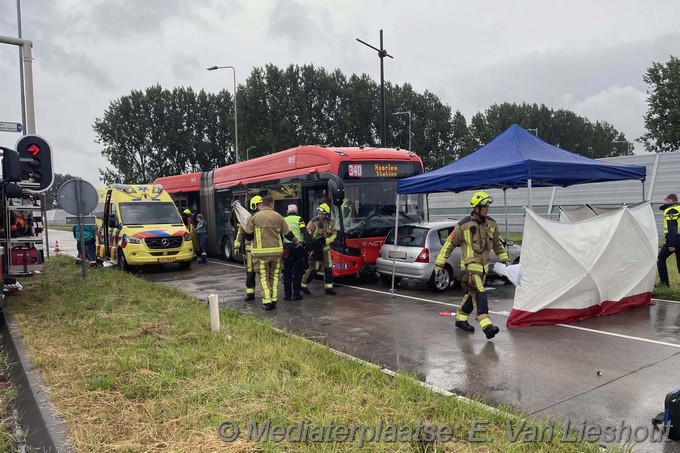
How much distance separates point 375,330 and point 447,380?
2.14 meters

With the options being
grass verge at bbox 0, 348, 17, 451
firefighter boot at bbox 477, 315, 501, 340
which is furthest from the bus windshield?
grass verge at bbox 0, 348, 17, 451

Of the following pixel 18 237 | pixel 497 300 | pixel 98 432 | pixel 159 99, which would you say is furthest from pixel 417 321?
pixel 159 99

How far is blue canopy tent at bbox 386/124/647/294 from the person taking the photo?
7.66 metres

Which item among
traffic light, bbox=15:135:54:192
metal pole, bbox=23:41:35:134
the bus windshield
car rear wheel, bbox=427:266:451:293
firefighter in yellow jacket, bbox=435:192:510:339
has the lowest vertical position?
car rear wheel, bbox=427:266:451:293

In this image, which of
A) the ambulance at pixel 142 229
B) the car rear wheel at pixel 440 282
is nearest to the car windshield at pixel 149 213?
the ambulance at pixel 142 229

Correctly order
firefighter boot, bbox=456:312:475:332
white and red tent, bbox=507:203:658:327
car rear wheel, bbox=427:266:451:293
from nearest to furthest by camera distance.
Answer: firefighter boot, bbox=456:312:475:332 < white and red tent, bbox=507:203:658:327 < car rear wheel, bbox=427:266:451:293

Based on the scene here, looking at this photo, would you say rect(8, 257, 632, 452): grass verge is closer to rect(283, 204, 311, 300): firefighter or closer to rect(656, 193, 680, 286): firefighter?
rect(283, 204, 311, 300): firefighter

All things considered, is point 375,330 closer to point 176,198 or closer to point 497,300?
point 497,300

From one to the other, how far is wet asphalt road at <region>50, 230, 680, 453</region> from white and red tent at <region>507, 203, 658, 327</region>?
0.72ft

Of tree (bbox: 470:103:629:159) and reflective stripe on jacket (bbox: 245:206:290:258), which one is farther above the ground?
tree (bbox: 470:103:629:159)

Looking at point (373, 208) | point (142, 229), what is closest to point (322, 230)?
point (373, 208)

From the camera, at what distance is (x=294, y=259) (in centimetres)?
923

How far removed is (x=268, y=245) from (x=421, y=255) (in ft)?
10.1

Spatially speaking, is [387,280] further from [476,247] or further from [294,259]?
[476,247]
